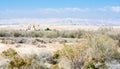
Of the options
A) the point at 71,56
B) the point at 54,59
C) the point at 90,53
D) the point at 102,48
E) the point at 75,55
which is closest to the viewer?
the point at 75,55

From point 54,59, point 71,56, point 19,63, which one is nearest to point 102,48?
point 54,59

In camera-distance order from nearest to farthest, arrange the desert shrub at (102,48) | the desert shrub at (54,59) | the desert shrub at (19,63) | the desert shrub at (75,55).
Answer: the desert shrub at (19,63)
the desert shrub at (75,55)
the desert shrub at (54,59)
the desert shrub at (102,48)

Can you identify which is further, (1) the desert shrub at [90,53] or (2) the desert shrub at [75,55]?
(1) the desert shrub at [90,53]

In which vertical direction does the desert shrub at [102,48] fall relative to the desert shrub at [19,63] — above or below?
below

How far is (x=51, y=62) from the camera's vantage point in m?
32.5

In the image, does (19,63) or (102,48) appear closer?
(19,63)

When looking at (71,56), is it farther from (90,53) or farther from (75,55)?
(90,53)

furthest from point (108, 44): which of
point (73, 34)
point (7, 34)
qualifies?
point (7, 34)

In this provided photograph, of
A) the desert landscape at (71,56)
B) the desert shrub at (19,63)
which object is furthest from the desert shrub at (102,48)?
the desert shrub at (19,63)

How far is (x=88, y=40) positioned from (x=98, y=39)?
1.06 meters

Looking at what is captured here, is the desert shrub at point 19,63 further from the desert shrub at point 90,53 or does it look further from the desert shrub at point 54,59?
the desert shrub at point 54,59

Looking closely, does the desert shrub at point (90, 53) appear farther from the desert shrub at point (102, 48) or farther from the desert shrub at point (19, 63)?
the desert shrub at point (19, 63)

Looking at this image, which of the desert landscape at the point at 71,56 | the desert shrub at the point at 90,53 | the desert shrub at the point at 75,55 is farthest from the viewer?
the desert shrub at the point at 90,53

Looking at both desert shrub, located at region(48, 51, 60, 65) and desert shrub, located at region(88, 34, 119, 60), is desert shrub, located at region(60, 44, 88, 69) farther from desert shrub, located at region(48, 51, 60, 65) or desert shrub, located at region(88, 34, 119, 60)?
desert shrub, located at region(88, 34, 119, 60)
